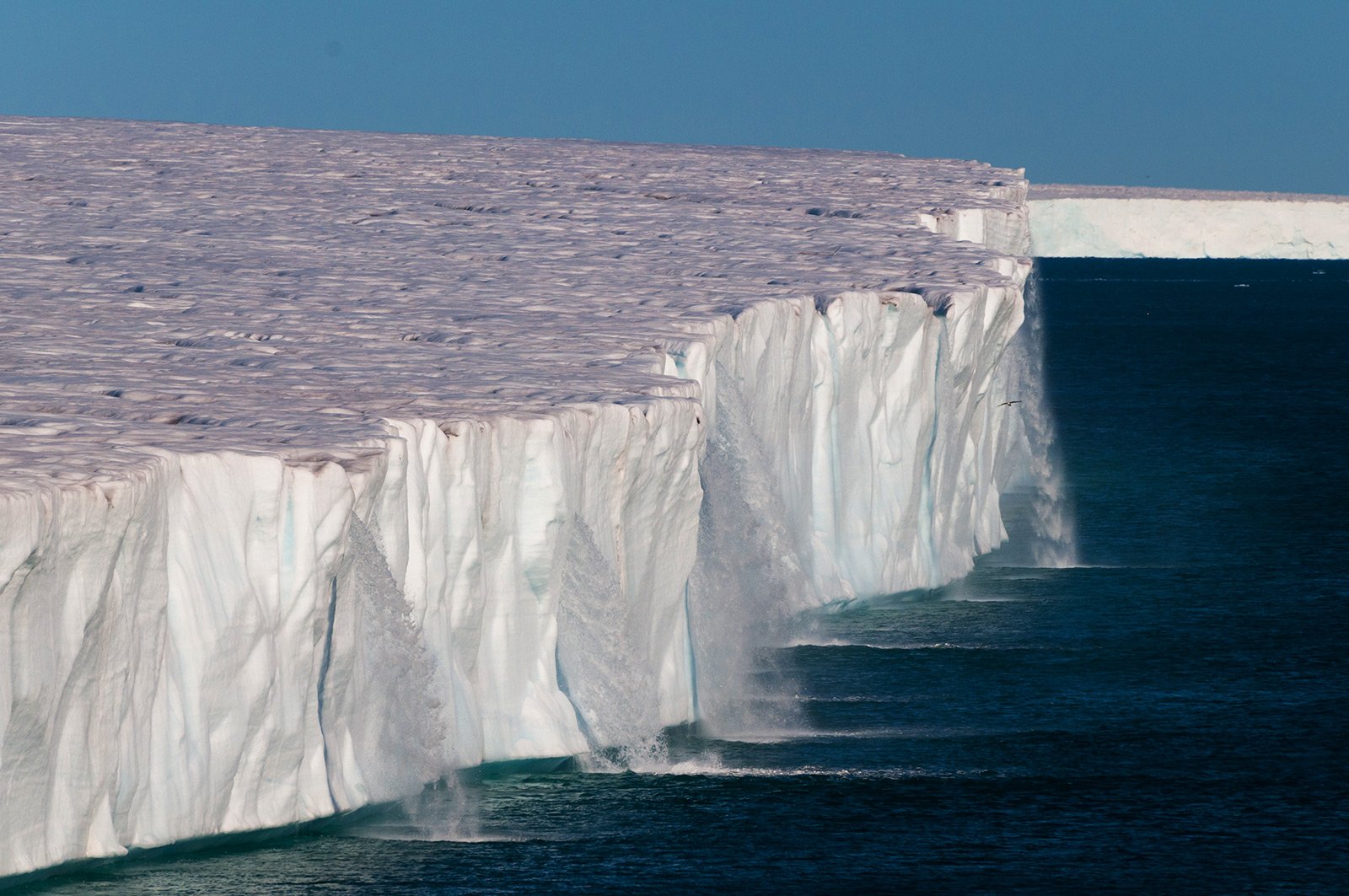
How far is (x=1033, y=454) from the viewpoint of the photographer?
107 ft

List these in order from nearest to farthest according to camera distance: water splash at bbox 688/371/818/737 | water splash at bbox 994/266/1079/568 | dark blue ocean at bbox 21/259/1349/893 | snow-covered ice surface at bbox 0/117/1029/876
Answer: snow-covered ice surface at bbox 0/117/1029/876
dark blue ocean at bbox 21/259/1349/893
water splash at bbox 688/371/818/737
water splash at bbox 994/266/1079/568

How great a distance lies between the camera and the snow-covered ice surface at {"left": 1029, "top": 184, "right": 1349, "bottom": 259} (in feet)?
353

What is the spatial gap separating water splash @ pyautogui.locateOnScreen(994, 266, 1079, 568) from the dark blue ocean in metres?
0.54

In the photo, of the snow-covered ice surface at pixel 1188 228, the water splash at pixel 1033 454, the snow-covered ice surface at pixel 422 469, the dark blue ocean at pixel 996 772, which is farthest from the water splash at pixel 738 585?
the snow-covered ice surface at pixel 1188 228

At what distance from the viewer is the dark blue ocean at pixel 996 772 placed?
38.7 ft

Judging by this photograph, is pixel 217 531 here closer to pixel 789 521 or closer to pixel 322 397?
pixel 322 397

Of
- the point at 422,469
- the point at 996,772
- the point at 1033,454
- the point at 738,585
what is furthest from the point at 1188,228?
the point at 422,469

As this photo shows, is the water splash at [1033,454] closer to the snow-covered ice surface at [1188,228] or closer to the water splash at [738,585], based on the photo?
the water splash at [738,585]

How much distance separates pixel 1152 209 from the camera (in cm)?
10838

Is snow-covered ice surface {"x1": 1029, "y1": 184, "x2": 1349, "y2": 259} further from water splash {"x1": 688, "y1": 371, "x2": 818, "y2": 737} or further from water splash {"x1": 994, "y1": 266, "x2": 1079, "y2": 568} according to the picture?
water splash {"x1": 688, "y1": 371, "x2": 818, "y2": 737}

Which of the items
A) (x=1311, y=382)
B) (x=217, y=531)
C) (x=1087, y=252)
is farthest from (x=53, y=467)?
(x=1087, y=252)

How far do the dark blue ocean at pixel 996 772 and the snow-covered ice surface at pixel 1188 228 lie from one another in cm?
8094

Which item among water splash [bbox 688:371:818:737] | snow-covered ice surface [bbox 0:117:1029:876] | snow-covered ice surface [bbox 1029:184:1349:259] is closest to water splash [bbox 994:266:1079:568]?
snow-covered ice surface [bbox 0:117:1029:876]

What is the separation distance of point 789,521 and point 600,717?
5.44 m
